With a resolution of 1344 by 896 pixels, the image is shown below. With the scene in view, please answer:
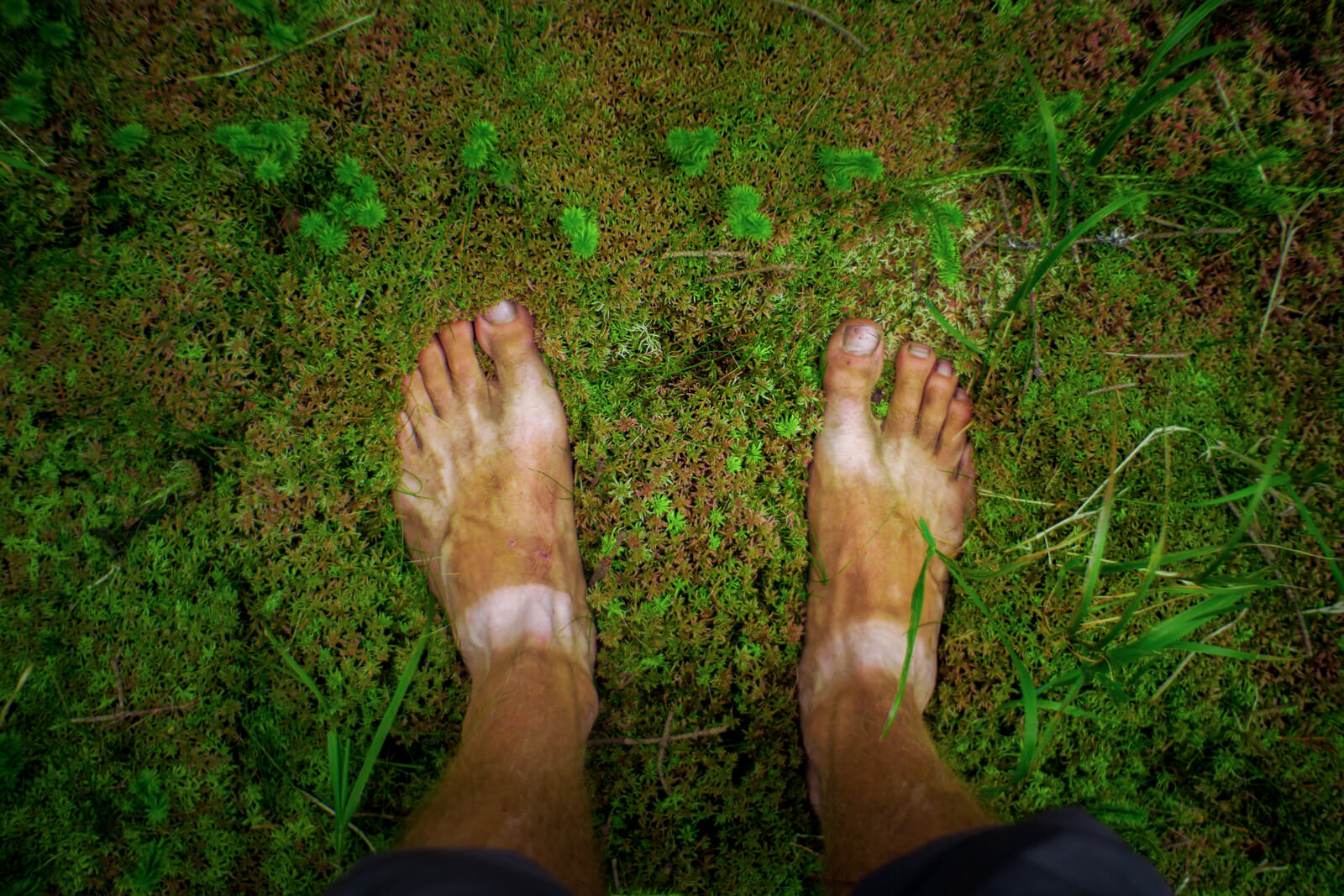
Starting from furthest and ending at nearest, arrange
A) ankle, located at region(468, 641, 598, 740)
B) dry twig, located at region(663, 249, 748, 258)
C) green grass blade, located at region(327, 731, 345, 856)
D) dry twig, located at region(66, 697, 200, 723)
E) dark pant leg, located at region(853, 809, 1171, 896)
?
dry twig, located at region(663, 249, 748, 258)
dry twig, located at region(66, 697, 200, 723)
ankle, located at region(468, 641, 598, 740)
green grass blade, located at region(327, 731, 345, 856)
dark pant leg, located at region(853, 809, 1171, 896)

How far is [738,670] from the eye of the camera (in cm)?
317

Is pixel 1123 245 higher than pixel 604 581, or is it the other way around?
pixel 1123 245

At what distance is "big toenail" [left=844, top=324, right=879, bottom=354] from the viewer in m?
3.31

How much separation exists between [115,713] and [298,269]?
2315mm

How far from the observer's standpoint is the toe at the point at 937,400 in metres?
3.39

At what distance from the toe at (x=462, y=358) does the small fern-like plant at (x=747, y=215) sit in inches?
58.4

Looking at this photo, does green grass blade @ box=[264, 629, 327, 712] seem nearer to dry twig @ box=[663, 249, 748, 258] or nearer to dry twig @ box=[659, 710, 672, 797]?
dry twig @ box=[659, 710, 672, 797]

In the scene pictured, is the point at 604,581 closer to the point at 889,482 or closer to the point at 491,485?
the point at 491,485

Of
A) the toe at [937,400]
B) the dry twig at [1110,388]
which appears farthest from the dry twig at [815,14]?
the dry twig at [1110,388]

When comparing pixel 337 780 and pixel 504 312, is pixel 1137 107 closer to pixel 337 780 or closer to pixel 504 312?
pixel 504 312

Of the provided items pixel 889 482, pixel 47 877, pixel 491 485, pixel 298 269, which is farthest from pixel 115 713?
pixel 889 482

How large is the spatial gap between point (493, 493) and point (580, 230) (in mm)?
1443

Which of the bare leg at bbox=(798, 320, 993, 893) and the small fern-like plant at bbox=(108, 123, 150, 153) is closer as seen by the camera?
the bare leg at bbox=(798, 320, 993, 893)

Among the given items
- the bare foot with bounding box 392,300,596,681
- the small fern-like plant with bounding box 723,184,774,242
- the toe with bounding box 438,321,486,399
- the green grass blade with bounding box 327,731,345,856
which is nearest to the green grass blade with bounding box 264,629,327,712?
the green grass blade with bounding box 327,731,345,856
